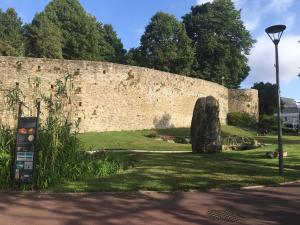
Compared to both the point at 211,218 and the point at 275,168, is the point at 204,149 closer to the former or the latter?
the point at 275,168

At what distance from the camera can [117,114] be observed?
31.0m

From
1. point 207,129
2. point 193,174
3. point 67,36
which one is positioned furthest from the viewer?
point 67,36

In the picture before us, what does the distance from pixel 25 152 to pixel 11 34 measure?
39.6 metres

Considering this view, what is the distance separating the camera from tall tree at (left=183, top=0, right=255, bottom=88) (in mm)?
52094

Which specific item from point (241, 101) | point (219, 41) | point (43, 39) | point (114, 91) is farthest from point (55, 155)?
point (219, 41)

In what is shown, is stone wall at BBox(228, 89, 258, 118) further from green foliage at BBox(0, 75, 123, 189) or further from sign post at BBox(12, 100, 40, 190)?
sign post at BBox(12, 100, 40, 190)

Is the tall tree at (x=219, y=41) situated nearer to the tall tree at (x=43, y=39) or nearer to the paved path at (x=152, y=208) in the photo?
the tall tree at (x=43, y=39)

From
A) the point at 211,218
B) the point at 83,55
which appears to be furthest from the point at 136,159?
the point at 83,55

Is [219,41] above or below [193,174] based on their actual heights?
above

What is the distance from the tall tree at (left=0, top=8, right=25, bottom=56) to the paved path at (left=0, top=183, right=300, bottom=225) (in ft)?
109

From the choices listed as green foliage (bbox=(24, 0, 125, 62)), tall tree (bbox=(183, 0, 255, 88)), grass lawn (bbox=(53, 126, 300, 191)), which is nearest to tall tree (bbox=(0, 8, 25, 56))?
green foliage (bbox=(24, 0, 125, 62))

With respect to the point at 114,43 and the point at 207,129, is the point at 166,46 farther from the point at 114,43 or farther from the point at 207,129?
the point at 207,129

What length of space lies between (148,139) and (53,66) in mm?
6929

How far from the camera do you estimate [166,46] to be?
50906mm
